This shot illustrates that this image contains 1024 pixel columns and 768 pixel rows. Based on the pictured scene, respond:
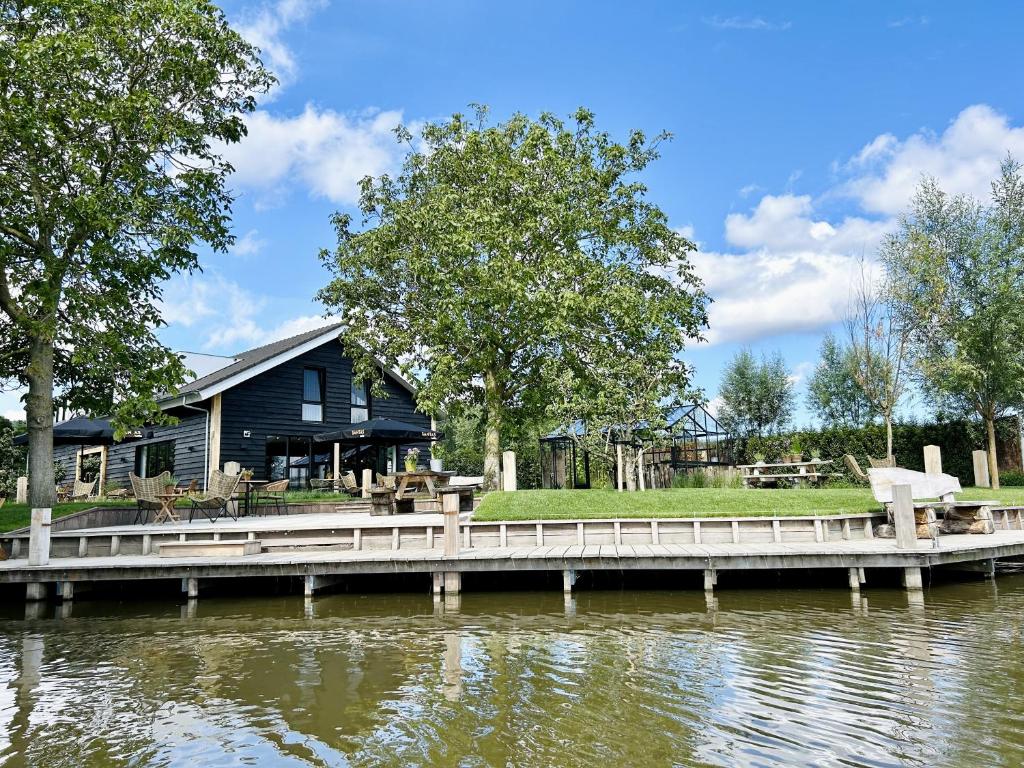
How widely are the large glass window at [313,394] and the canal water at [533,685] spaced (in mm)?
12572

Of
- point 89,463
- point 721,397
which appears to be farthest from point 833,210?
point 89,463

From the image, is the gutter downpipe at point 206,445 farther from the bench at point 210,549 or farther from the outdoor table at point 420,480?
the bench at point 210,549

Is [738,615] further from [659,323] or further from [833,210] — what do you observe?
[833,210]

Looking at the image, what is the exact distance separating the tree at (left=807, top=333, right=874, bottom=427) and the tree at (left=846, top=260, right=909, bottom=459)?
592 cm

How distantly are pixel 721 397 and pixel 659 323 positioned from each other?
1400 centimetres

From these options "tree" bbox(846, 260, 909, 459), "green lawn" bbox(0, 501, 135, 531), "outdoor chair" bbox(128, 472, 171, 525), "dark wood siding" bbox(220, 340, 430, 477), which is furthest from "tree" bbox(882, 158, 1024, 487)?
"green lawn" bbox(0, 501, 135, 531)

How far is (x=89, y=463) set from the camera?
2488 centimetres

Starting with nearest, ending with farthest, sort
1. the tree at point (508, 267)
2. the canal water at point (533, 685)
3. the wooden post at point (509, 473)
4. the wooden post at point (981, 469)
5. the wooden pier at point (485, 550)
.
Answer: the canal water at point (533, 685), the wooden pier at point (485, 550), the wooden post at point (509, 473), the tree at point (508, 267), the wooden post at point (981, 469)

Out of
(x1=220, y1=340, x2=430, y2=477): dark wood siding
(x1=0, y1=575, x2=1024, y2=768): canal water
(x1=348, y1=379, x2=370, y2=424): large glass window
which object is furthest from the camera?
(x1=348, y1=379, x2=370, y2=424): large glass window

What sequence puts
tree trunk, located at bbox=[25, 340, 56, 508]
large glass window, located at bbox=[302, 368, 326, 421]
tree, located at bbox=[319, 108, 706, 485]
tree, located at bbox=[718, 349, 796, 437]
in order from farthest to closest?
tree, located at bbox=[718, 349, 796, 437]
large glass window, located at bbox=[302, 368, 326, 421]
tree, located at bbox=[319, 108, 706, 485]
tree trunk, located at bbox=[25, 340, 56, 508]

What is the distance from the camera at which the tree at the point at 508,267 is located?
54.6ft

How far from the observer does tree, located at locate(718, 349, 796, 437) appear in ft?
94.0

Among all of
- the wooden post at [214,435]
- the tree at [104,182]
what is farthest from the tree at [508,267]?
the tree at [104,182]

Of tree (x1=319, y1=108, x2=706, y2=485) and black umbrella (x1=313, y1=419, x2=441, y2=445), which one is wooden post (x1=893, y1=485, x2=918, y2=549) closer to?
tree (x1=319, y1=108, x2=706, y2=485)
